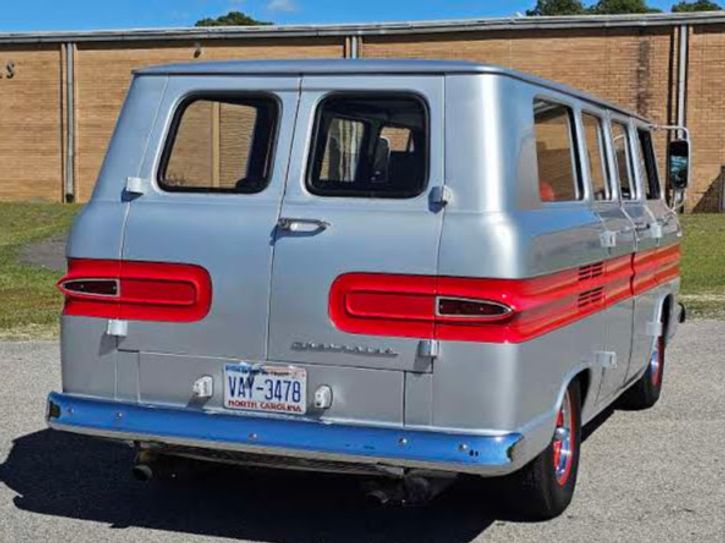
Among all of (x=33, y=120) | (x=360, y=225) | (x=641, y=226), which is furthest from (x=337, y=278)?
(x=33, y=120)

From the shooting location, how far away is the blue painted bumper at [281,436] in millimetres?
4312

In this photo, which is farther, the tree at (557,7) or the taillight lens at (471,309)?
the tree at (557,7)

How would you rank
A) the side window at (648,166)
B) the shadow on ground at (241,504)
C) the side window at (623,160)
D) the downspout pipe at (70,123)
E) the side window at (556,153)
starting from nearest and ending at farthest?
1. the side window at (556,153)
2. the shadow on ground at (241,504)
3. the side window at (623,160)
4. the side window at (648,166)
5. the downspout pipe at (70,123)

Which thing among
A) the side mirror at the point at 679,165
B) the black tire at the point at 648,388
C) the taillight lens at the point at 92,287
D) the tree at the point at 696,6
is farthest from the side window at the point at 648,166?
the tree at the point at 696,6

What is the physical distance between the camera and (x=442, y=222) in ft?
14.5

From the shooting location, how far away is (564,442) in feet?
17.3

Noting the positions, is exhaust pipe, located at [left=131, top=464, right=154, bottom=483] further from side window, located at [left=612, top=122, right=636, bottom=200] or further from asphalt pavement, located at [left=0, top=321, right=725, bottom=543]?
side window, located at [left=612, top=122, right=636, bottom=200]

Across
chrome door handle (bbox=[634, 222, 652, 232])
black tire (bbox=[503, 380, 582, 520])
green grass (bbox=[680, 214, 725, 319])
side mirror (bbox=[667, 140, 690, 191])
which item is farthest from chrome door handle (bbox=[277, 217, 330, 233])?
green grass (bbox=[680, 214, 725, 319])

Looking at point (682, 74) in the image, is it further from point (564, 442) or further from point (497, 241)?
point (497, 241)

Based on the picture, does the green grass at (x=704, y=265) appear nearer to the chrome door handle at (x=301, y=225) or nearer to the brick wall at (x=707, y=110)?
the brick wall at (x=707, y=110)

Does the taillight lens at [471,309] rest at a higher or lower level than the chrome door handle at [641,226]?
lower

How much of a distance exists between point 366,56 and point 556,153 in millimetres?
28071

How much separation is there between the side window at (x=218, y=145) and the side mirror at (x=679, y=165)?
3.88m

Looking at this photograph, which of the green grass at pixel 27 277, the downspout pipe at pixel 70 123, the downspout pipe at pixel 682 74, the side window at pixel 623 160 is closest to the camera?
the side window at pixel 623 160
